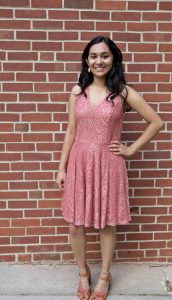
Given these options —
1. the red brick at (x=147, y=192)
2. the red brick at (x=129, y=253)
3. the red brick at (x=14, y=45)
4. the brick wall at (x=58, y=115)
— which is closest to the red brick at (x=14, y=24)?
the brick wall at (x=58, y=115)

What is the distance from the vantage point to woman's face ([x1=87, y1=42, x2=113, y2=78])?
259cm

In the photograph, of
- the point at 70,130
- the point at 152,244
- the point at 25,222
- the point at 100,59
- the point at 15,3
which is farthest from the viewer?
the point at 152,244

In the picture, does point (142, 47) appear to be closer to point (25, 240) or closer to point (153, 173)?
point (153, 173)

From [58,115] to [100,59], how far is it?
27.5 inches

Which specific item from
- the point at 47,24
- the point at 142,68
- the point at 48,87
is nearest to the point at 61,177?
the point at 48,87

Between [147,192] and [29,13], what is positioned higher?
[29,13]

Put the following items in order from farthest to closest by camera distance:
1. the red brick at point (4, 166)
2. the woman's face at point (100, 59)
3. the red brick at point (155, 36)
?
the red brick at point (4, 166)
the red brick at point (155, 36)
the woman's face at point (100, 59)

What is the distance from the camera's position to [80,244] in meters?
2.91

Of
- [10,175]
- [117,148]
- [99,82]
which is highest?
[99,82]

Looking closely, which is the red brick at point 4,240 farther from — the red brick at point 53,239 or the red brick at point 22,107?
the red brick at point 22,107

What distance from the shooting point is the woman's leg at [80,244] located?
9.40 ft

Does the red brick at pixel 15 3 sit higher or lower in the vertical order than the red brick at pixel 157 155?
higher

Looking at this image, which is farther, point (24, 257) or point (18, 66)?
point (24, 257)

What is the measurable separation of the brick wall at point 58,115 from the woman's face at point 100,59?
0.46 m
